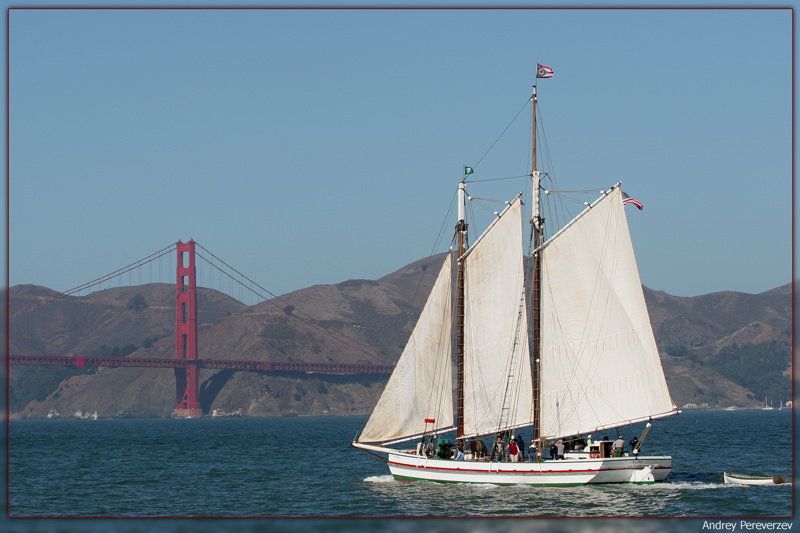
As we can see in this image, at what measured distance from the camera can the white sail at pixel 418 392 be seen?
154 ft

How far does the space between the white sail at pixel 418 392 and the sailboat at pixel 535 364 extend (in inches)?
2.0

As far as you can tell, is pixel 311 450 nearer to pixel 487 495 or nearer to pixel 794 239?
pixel 487 495

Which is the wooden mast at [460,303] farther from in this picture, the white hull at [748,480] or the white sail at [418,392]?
the white hull at [748,480]

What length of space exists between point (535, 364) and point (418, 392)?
524cm

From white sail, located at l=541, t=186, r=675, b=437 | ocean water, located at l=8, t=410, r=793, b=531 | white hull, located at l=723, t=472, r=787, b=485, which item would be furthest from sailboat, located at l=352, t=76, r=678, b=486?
white hull, located at l=723, t=472, r=787, b=485

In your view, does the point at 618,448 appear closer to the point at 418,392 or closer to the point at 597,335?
the point at 597,335

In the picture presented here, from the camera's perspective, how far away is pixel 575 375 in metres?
45.5

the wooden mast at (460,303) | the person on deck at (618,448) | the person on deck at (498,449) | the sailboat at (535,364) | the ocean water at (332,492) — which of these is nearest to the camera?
the ocean water at (332,492)

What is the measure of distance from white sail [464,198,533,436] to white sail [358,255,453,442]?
1.12 m

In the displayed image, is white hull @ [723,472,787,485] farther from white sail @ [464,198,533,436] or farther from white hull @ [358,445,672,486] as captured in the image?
white sail @ [464,198,533,436]

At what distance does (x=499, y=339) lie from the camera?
46.8 meters

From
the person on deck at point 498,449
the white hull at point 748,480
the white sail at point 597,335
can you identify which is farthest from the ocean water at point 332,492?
the white sail at point 597,335

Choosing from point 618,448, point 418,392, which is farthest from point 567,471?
point 418,392

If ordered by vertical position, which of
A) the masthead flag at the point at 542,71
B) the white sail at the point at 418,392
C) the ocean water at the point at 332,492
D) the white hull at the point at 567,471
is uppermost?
the masthead flag at the point at 542,71
